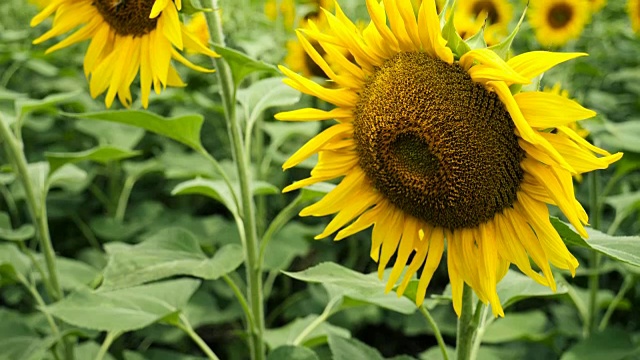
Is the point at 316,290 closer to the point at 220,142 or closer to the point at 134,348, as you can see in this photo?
the point at 134,348

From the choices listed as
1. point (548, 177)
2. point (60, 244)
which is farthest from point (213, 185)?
point (60, 244)

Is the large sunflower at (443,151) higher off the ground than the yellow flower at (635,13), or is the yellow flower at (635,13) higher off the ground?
the large sunflower at (443,151)

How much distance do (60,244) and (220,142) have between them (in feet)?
A: 2.86

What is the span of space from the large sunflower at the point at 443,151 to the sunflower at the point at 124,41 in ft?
1.05

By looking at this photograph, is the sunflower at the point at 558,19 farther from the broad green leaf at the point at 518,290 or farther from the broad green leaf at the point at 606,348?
the broad green leaf at the point at 518,290

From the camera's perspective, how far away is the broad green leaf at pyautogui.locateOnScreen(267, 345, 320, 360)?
134cm

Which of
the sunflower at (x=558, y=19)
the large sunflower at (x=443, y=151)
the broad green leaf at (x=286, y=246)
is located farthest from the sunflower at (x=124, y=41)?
the sunflower at (x=558, y=19)

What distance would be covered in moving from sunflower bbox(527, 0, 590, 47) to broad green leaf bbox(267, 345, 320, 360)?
292cm

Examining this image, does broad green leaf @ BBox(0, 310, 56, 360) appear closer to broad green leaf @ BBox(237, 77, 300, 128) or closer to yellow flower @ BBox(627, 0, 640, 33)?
broad green leaf @ BBox(237, 77, 300, 128)

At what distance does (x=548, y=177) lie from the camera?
3.09 ft

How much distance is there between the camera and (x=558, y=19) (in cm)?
389

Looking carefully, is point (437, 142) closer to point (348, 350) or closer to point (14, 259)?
point (348, 350)

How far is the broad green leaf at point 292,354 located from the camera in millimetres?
1341

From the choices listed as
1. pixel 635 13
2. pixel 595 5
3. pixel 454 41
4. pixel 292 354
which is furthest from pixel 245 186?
pixel 595 5
